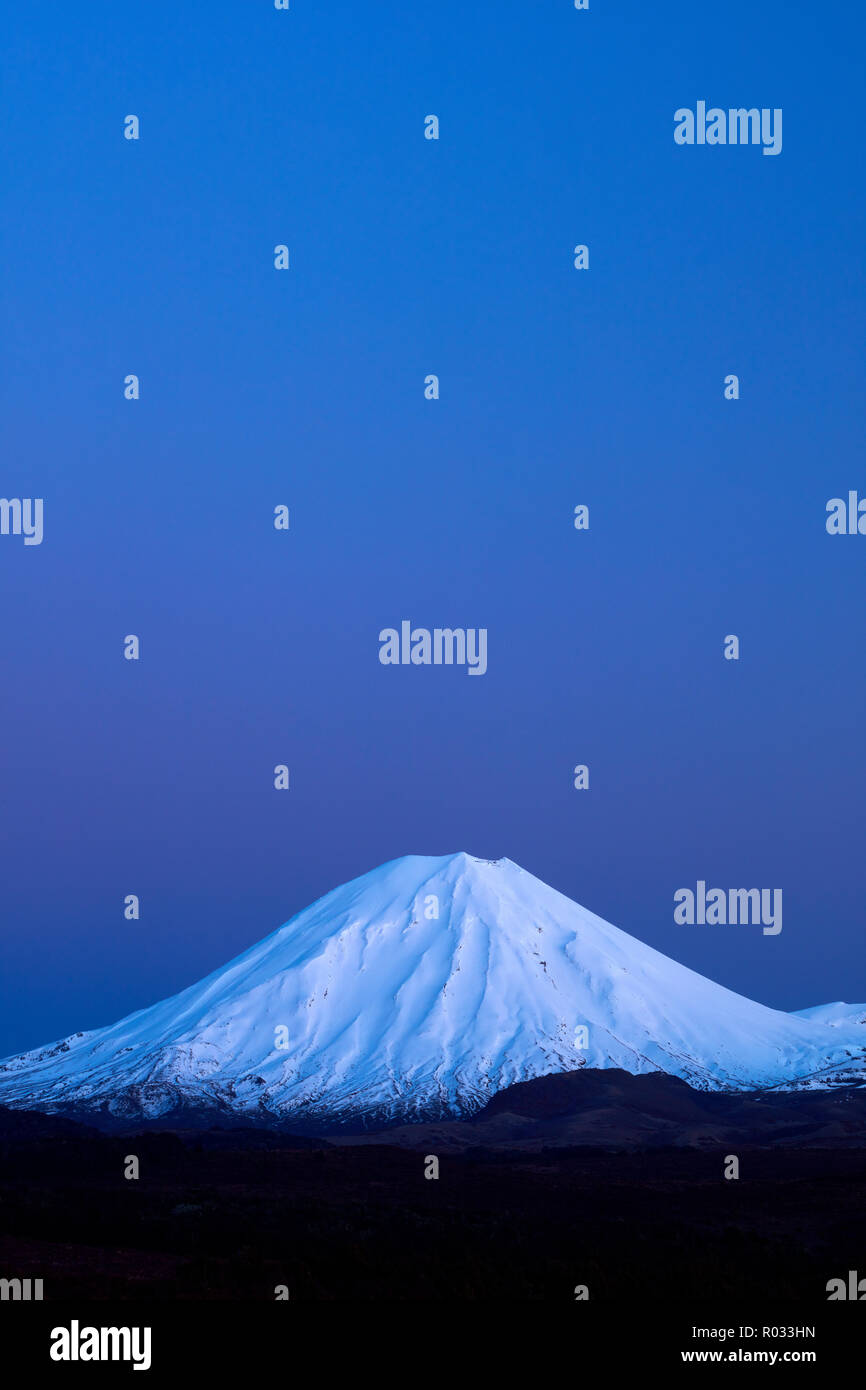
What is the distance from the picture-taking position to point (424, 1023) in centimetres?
10850

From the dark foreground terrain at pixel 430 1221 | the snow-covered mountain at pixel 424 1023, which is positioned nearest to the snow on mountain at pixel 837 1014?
the snow-covered mountain at pixel 424 1023

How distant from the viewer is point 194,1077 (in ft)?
331

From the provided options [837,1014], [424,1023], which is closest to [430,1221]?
[424,1023]

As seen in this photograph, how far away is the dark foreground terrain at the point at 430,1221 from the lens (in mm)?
30812

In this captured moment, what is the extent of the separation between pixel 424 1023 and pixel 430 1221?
70450 millimetres

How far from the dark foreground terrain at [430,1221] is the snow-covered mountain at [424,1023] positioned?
1089 inches

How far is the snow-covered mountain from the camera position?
98.4m

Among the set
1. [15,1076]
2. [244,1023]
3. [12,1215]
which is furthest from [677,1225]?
[15,1076]

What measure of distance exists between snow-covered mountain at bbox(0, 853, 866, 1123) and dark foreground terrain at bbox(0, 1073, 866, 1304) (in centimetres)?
2767

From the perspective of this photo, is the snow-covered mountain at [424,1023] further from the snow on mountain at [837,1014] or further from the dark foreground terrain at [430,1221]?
the dark foreground terrain at [430,1221]

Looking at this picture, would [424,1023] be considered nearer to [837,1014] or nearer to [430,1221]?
[837,1014]

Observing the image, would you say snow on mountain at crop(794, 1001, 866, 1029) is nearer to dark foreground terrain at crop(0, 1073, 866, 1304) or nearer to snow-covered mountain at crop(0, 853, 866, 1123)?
snow-covered mountain at crop(0, 853, 866, 1123)
